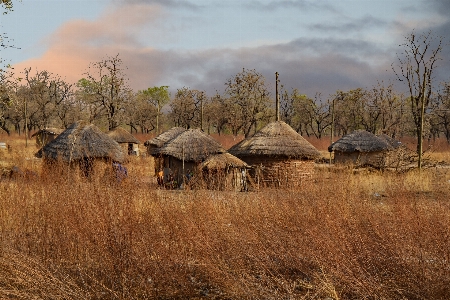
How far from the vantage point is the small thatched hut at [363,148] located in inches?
985

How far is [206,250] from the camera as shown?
487 cm

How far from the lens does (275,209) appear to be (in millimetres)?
6258

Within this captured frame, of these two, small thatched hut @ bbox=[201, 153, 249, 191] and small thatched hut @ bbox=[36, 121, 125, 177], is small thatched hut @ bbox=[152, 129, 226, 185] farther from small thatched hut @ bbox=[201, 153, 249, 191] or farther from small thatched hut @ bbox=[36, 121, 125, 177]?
small thatched hut @ bbox=[36, 121, 125, 177]

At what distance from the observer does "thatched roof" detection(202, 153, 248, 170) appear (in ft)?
51.8

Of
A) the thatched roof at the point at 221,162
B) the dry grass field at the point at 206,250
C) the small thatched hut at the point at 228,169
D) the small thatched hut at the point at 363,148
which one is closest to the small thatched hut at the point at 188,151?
the thatched roof at the point at 221,162

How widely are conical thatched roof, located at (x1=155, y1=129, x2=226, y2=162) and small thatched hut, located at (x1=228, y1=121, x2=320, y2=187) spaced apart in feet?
3.71

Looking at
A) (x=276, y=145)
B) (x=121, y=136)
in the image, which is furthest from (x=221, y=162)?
(x=121, y=136)

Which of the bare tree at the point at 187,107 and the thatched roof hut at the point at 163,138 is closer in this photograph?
the thatched roof hut at the point at 163,138

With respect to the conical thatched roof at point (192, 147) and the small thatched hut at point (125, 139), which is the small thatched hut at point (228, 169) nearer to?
the conical thatched roof at point (192, 147)

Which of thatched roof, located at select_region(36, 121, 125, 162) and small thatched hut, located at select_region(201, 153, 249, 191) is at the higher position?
thatched roof, located at select_region(36, 121, 125, 162)

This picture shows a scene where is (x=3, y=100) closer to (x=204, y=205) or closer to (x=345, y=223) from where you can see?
(x=204, y=205)

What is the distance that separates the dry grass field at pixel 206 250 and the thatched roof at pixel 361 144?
1986cm

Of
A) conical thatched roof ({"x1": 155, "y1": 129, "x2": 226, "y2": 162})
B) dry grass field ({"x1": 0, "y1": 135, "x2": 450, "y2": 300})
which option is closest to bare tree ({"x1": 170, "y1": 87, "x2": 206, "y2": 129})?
conical thatched roof ({"x1": 155, "y1": 129, "x2": 226, "y2": 162})

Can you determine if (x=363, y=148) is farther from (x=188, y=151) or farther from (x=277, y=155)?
(x=188, y=151)
